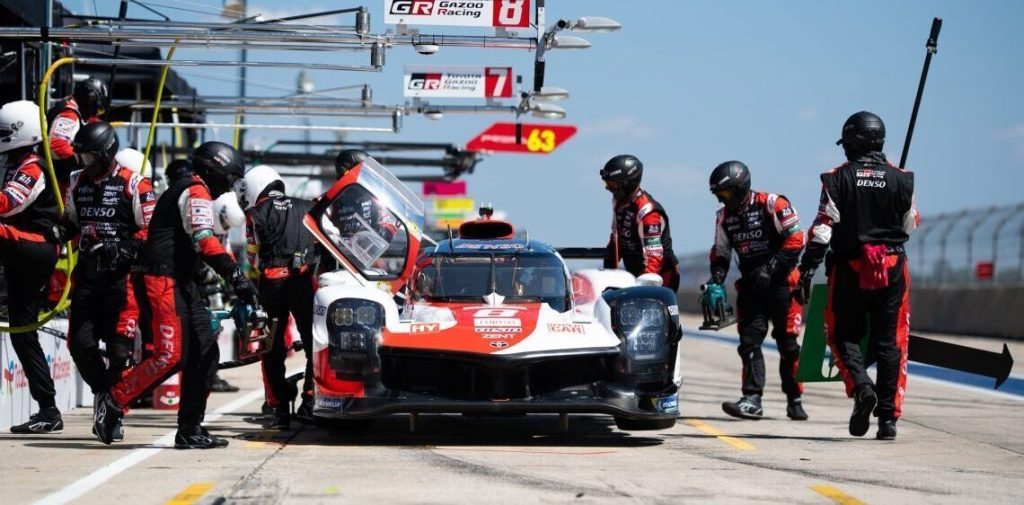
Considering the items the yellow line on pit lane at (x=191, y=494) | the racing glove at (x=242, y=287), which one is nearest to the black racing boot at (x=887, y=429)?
the racing glove at (x=242, y=287)

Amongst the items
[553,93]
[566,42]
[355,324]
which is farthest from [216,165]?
[553,93]

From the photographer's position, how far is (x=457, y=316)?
31.1ft

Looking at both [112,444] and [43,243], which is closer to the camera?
[112,444]

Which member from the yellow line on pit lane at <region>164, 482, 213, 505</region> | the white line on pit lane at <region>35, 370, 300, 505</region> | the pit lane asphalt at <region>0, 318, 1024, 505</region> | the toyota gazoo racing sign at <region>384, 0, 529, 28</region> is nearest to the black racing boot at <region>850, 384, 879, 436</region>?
the pit lane asphalt at <region>0, 318, 1024, 505</region>

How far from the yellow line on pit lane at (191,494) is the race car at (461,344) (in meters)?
1.93

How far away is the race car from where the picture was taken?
891cm

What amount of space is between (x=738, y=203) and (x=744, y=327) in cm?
92

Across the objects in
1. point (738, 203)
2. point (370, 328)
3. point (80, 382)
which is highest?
point (738, 203)

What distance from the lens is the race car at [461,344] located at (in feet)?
29.2

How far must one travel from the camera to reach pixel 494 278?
33.9ft

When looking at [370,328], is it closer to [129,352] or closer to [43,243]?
[129,352]

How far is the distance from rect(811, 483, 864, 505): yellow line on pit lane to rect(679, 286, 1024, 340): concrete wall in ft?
63.3

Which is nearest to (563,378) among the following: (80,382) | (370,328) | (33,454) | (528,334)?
(528,334)

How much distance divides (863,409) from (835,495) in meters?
2.69
